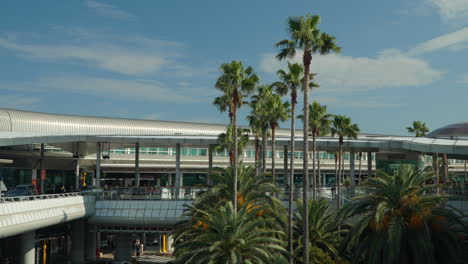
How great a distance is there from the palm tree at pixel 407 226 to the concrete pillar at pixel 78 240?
28.5 meters

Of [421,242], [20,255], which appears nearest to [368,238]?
[421,242]

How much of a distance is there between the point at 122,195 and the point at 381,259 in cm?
2649

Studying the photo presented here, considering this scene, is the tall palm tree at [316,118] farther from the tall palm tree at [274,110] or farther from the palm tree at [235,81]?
the palm tree at [235,81]

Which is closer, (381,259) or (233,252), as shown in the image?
(233,252)

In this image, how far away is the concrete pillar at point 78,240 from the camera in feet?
152

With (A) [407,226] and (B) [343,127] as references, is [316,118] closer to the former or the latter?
(B) [343,127]

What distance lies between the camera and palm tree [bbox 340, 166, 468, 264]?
2431 centimetres

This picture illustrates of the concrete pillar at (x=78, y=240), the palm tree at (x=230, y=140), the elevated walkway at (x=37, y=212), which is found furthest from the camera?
the concrete pillar at (x=78, y=240)

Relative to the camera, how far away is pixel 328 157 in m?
111

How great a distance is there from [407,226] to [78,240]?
1257 inches

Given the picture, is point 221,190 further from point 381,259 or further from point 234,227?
point 381,259

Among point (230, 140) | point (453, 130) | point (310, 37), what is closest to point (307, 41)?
point (310, 37)

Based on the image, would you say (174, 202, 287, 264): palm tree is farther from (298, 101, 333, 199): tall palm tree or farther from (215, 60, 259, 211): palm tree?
(298, 101, 333, 199): tall palm tree

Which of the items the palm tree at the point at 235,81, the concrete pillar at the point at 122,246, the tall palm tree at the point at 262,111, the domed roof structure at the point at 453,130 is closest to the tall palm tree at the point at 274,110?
the tall palm tree at the point at 262,111
